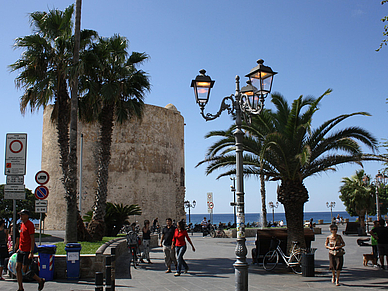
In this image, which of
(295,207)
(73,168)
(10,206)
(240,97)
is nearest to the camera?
(240,97)

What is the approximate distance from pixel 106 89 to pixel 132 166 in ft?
55.4

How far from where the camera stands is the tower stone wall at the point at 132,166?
3091 centimetres

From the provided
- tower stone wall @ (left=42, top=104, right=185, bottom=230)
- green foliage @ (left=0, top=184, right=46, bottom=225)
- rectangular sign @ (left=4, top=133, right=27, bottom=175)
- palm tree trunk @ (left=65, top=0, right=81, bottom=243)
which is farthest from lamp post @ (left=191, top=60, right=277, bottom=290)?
green foliage @ (left=0, top=184, right=46, bottom=225)

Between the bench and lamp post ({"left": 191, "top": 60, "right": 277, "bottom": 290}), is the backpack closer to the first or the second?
the bench

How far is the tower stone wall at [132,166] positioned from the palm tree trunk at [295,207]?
2172 cm

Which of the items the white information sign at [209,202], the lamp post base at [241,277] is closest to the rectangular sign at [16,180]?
the lamp post base at [241,277]

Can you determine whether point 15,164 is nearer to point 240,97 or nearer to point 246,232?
point 240,97

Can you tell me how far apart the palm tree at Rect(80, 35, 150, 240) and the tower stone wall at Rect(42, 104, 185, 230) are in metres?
12.9

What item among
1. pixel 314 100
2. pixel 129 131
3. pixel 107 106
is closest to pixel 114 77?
pixel 107 106

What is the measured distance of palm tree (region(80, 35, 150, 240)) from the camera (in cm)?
1589

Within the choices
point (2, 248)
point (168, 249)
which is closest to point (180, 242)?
point (168, 249)

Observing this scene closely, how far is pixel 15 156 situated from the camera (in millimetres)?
9750

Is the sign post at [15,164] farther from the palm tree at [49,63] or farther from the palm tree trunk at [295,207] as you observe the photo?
the palm tree trunk at [295,207]

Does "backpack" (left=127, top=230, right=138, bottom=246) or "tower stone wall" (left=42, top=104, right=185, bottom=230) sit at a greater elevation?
"tower stone wall" (left=42, top=104, right=185, bottom=230)
